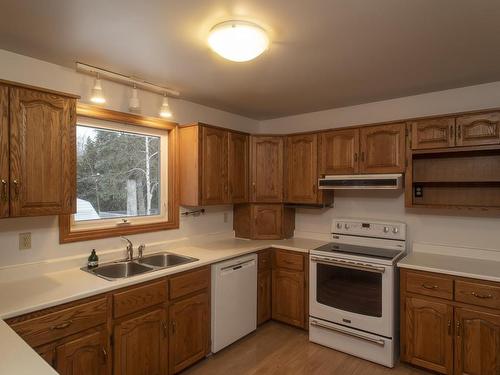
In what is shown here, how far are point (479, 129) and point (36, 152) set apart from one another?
3229mm

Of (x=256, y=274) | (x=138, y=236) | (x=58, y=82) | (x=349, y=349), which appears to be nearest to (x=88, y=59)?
(x=58, y=82)

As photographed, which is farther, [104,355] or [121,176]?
[121,176]

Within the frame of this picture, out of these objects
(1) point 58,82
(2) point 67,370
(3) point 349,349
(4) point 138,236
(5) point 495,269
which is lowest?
(3) point 349,349

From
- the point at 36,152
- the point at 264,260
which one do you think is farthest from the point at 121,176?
the point at 264,260

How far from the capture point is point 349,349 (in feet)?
9.09

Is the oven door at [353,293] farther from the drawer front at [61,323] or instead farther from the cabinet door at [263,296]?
the drawer front at [61,323]

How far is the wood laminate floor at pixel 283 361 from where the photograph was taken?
2.52 meters

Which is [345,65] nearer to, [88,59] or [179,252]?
[88,59]

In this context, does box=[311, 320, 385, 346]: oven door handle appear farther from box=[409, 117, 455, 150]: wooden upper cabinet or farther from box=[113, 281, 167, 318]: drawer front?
box=[409, 117, 455, 150]: wooden upper cabinet

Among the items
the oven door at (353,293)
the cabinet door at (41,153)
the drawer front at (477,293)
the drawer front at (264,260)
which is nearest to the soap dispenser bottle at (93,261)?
the cabinet door at (41,153)

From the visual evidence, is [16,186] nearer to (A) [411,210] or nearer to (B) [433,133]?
(B) [433,133]

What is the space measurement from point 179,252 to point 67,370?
1.30 m

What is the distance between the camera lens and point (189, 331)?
249 cm

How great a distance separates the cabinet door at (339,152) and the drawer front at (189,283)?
1.65 metres
